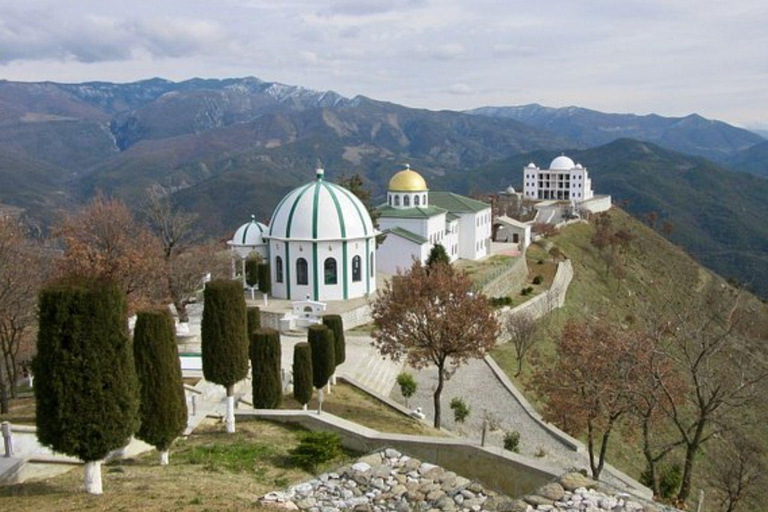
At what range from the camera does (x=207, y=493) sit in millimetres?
10711

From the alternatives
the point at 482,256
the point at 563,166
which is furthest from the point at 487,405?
the point at 563,166

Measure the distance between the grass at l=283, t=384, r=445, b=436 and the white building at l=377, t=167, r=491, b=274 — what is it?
17.0m

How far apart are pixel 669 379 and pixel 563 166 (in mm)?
83048

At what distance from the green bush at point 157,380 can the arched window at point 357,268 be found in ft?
69.7

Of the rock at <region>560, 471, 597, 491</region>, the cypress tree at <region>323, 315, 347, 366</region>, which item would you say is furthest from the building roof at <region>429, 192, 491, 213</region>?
the rock at <region>560, 471, 597, 491</region>

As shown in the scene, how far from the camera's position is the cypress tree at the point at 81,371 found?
10562mm

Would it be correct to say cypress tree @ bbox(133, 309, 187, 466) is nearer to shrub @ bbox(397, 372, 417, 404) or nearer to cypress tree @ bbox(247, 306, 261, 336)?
cypress tree @ bbox(247, 306, 261, 336)

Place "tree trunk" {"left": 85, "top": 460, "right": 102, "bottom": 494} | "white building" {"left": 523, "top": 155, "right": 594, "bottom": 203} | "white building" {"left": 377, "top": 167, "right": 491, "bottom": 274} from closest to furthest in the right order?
"tree trunk" {"left": 85, "top": 460, "right": 102, "bottom": 494} → "white building" {"left": 377, "top": 167, "right": 491, "bottom": 274} → "white building" {"left": 523, "top": 155, "right": 594, "bottom": 203}

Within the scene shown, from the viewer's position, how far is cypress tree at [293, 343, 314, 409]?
1909cm

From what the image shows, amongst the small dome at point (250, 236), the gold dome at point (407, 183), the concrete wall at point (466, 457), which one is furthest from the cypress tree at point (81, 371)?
the gold dome at point (407, 183)

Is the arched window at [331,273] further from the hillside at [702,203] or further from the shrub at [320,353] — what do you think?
the hillside at [702,203]

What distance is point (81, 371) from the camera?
1067cm

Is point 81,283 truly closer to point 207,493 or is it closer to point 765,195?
point 207,493

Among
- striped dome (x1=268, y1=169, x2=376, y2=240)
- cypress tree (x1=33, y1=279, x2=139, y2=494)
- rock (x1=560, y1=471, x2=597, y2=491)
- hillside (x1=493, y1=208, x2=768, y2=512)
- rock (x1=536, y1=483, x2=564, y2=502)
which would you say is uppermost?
striped dome (x1=268, y1=169, x2=376, y2=240)
